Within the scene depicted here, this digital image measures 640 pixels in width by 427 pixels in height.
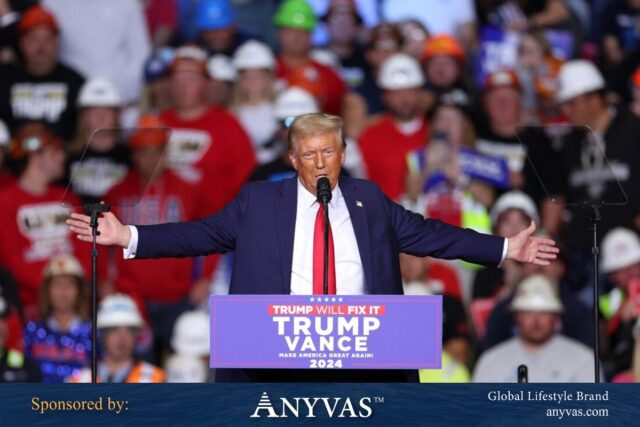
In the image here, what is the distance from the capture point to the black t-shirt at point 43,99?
39.9ft

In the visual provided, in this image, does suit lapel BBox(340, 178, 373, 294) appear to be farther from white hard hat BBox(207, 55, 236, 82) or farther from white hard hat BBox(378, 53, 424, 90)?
white hard hat BBox(207, 55, 236, 82)

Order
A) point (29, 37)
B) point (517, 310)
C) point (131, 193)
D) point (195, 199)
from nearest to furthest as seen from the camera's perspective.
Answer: point (131, 193)
point (517, 310)
point (195, 199)
point (29, 37)

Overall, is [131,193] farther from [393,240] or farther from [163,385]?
[163,385]

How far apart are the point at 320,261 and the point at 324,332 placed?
572mm

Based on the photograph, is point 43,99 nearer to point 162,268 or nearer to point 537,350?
point 162,268

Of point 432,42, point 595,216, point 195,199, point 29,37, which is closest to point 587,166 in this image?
point 595,216

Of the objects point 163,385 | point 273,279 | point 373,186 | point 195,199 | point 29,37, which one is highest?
point 29,37

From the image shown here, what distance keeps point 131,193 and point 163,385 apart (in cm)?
195

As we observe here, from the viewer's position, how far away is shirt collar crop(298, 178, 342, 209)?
6441mm

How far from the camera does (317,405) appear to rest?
5434mm

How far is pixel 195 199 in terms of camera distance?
37.7 ft

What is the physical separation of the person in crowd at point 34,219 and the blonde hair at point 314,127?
204 inches

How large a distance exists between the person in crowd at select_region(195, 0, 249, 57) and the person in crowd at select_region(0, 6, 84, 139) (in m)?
1.07

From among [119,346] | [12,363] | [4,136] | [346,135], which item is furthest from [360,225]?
[4,136]
